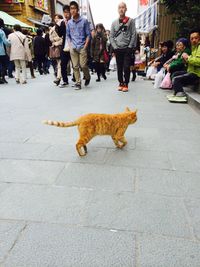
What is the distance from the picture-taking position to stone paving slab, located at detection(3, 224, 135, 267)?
179 centimetres

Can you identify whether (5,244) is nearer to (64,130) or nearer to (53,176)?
(53,176)

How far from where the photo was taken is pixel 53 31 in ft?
31.3

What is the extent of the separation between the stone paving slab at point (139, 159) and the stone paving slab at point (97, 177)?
0.59 ft

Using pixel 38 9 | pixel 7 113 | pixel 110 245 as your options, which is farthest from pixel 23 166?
pixel 38 9

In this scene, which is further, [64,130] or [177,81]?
[177,81]

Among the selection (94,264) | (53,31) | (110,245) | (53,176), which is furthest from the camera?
(53,31)

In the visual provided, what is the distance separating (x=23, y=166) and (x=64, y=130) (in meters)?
1.43

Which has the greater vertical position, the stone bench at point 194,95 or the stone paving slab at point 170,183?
the stone bench at point 194,95

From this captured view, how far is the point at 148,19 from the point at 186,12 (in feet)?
30.2

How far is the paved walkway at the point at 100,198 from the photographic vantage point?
73.8 inches

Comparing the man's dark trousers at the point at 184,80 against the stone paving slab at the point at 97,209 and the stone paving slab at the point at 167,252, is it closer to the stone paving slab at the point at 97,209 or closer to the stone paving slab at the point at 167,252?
the stone paving slab at the point at 97,209

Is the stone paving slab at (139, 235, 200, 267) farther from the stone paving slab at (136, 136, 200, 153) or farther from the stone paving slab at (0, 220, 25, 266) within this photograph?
Result: the stone paving slab at (136, 136, 200, 153)

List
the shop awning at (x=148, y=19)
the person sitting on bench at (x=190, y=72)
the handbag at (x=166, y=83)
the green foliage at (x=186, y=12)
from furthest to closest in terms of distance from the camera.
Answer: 1. the shop awning at (x=148, y=19)
2. the handbag at (x=166, y=83)
3. the green foliage at (x=186, y=12)
4. the person sitting on bench at (x=190, y=72)

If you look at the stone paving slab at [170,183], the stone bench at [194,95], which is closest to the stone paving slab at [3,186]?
the stone paving slab at [170,183]
